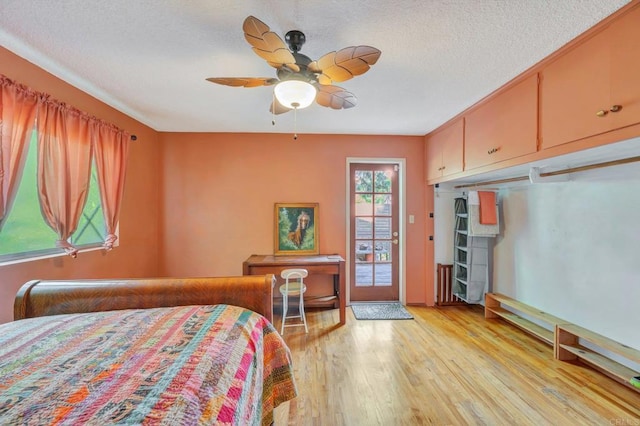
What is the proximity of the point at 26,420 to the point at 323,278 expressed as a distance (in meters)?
3.09

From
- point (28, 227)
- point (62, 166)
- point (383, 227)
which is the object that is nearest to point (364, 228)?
point (383, 227)

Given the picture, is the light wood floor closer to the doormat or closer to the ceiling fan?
the doormat

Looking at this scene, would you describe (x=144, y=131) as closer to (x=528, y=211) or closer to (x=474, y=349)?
(x=474, y=349)

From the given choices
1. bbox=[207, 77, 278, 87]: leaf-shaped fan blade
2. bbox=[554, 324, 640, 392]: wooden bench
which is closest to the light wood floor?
bbox=[554, 324, 640, 392]: wooden bench

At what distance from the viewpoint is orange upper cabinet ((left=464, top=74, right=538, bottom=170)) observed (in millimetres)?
1977

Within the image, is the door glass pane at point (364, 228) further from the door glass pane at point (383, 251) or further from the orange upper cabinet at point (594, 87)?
the orange upper cabinet at point (594, 87)

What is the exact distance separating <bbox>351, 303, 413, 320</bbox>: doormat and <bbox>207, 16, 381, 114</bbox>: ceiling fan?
2688mm

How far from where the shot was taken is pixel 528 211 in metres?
3.00

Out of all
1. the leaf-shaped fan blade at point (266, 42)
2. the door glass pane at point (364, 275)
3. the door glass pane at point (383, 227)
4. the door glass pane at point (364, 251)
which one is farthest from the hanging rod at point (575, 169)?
the leaf-shaped fan blade at point (266, 42)

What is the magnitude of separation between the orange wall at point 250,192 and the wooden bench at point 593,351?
4.95ft

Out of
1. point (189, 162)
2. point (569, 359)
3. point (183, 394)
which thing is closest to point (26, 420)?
point (183, 394)

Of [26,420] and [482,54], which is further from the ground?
[482,54]

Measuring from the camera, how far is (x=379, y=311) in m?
3.51

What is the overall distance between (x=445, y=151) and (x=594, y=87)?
1718 millimetres
